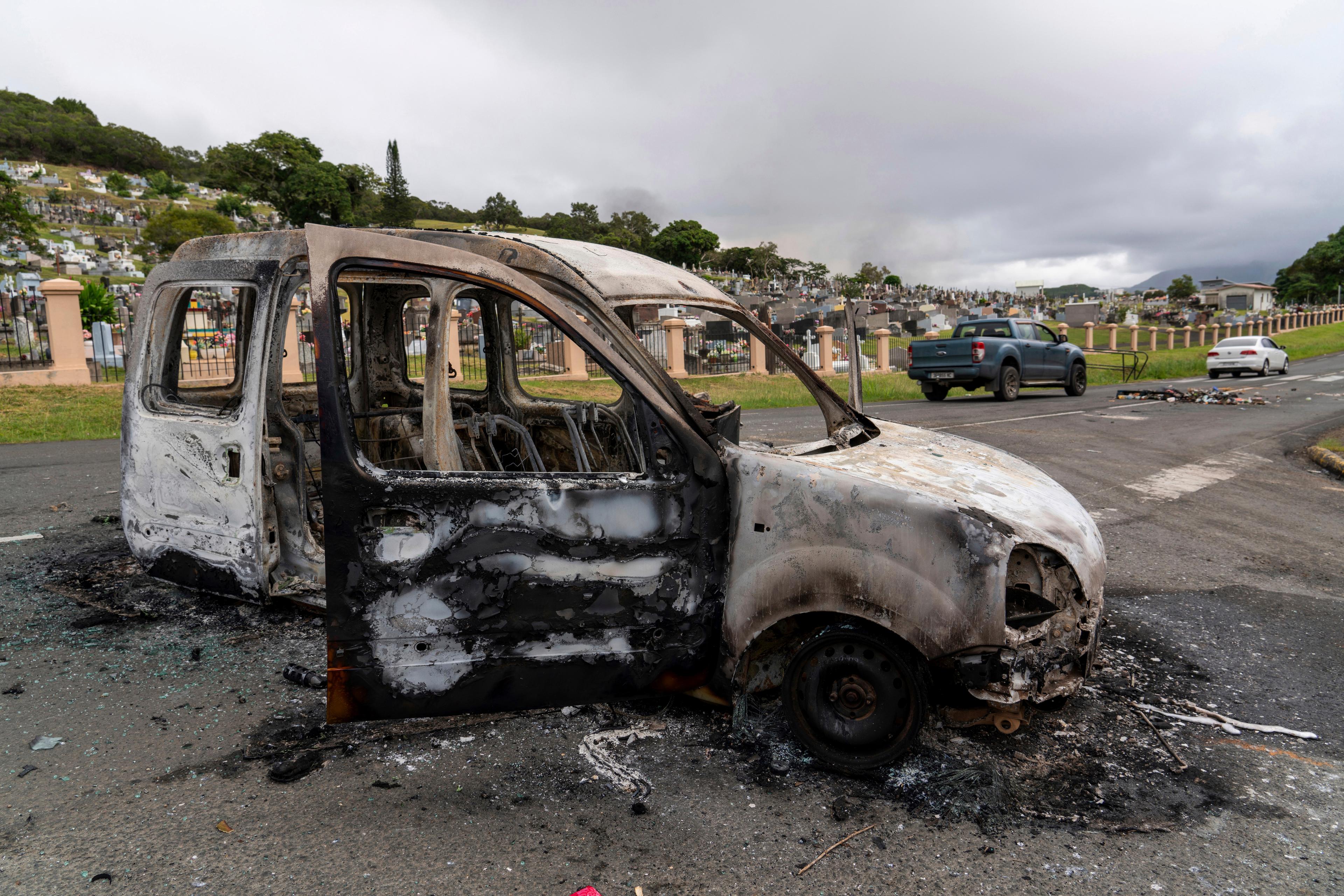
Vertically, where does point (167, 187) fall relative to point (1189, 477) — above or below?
above

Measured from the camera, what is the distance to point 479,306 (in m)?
4.79

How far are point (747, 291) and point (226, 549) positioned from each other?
1762 inches

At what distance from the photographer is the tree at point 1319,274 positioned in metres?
91.1

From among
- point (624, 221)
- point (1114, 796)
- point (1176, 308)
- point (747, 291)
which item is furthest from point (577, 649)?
point (624, 221)

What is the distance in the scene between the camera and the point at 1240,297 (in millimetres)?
87875

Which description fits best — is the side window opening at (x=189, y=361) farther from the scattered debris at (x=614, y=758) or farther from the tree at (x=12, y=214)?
the tree at (x=12, y=214)

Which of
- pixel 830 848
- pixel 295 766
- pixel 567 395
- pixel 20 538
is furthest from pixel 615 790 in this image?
pixel 20 538

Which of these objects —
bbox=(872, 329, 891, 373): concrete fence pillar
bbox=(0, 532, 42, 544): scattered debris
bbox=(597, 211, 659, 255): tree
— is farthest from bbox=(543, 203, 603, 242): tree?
bbox=(0, 532, 42, 544): scattered debris

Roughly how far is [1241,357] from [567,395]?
29.2 m

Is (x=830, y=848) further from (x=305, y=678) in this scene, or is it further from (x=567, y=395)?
(x=567, y=395)

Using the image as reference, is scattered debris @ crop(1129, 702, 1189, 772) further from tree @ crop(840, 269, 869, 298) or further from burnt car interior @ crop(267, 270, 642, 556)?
tree @ crop(840, 269, 869, 298)

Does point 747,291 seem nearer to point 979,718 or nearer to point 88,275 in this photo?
point 88,275

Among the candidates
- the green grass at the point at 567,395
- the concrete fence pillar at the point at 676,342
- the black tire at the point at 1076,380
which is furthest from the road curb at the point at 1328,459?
the concrete fence pillar at the point at 676,342

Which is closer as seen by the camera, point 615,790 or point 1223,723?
point 615,790
